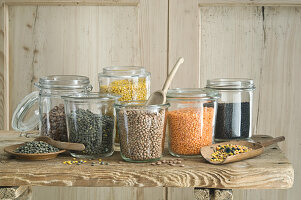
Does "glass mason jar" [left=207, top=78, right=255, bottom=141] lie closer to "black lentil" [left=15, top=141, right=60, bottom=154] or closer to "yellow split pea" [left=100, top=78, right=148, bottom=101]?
"yellow split pea" [left=100, top=78, right=148, bottom=101]

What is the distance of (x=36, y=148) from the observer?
1188mm

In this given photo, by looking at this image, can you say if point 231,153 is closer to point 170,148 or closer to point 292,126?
point 170,148

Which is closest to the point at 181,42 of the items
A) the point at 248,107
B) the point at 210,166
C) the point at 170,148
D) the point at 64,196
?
the point at 248,107

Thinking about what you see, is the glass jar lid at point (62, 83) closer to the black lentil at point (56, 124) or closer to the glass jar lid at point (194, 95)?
the black lentil at point (56, 124)

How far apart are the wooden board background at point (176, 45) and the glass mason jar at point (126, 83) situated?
0.36 metres

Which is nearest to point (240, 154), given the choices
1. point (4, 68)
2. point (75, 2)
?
point (75, 2)

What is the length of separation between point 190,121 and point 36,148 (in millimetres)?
442

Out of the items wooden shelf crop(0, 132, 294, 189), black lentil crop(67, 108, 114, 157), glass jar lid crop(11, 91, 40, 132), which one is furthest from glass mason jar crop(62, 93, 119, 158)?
glass jar lid crop(11, 91, 40, 132)

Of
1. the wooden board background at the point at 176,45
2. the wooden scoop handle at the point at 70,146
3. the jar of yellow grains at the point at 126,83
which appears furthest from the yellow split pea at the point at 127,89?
the wooden board background at the point at 176,45

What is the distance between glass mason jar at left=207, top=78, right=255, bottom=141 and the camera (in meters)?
1.31

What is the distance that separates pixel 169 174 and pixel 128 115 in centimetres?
19

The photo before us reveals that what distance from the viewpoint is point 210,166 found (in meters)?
1.11

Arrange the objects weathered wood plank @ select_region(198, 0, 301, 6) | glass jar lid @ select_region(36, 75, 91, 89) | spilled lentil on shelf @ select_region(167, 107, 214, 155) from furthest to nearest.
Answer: weathered wood plank @ select_region(198, 0, 301, 6)
glass jar lid @ select_region(36, 75, 91, 89)
spilled lentil on shelf @ select_region(167, 107, 214, 155)

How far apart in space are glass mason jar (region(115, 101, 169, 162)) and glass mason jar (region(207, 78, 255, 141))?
24cm
